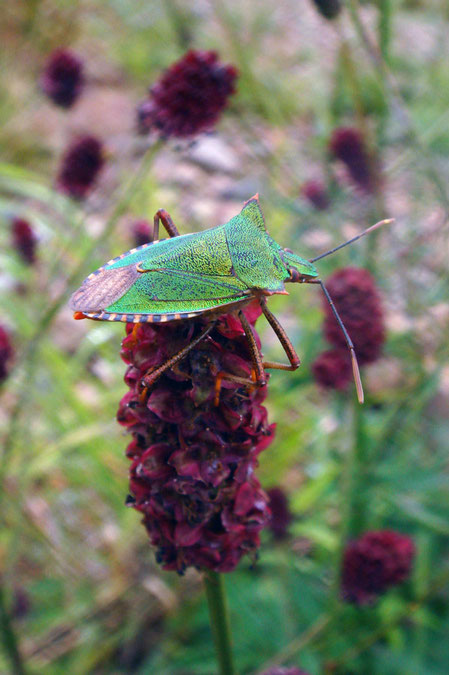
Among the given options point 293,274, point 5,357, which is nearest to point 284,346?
point 293,274

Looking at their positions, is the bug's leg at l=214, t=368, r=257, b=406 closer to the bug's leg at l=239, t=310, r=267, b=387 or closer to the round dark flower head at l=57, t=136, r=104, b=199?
the bug's leg at l=239, t=310, r=267, b=387

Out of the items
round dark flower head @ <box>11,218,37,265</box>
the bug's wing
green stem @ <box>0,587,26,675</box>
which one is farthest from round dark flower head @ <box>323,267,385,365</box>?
round dark flower head @ <box>11,218,37,265</box>

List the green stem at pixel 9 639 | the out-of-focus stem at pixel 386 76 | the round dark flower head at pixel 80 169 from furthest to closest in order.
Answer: the round dark flower head at pixel 80 169 → the out-of-focus stem at pixel 386 76 → the green stem at pixel 9 639

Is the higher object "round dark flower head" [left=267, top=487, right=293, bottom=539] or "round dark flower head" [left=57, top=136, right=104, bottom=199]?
"round dark flower head" [left=57, top=136, right=104, bottom=199]

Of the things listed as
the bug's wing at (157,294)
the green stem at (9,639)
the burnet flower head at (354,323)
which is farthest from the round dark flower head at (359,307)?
the green stem at (9,639)

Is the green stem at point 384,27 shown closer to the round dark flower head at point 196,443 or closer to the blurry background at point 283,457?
the blurry background at point 283,457

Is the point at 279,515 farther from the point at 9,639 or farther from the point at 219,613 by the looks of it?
the point at 219,613
